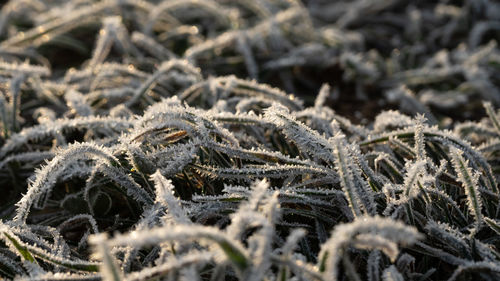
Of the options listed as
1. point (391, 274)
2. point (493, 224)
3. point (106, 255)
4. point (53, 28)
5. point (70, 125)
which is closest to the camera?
point (106, 255)

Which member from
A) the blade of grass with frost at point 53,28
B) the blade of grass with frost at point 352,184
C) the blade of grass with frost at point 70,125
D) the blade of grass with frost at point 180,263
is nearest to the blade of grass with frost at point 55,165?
the blade of grass with frost at point 70,125

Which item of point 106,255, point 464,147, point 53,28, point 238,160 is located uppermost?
point 53,28

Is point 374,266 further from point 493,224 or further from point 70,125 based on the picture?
point 70,125

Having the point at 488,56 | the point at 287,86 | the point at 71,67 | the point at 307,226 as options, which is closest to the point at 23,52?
the point at 71,67

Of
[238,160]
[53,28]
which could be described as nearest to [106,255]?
[238,160]

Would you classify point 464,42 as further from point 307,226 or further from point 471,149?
point 307,226

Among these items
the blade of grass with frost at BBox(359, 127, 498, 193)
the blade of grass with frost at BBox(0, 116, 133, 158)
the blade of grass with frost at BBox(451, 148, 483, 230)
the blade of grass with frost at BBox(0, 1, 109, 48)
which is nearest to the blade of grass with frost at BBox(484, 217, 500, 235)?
the blade of grass with frost at BBox(451, 148, 483, 230)

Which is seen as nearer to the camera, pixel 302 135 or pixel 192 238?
pixel 192 238

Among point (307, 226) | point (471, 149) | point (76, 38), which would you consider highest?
point (76, 38)

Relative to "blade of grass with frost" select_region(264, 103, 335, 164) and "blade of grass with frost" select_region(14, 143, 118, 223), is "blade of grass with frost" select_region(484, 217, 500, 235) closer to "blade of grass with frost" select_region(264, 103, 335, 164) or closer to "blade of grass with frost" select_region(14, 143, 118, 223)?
"blade of grass with frost" select_region(264, 103, 335, 164)
